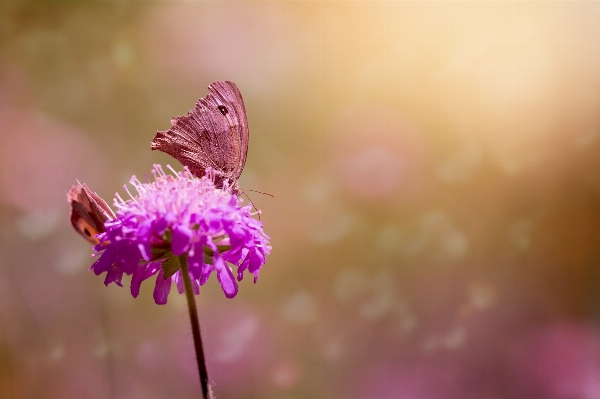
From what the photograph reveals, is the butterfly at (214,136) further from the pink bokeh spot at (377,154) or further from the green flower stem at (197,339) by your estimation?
the pink bokeh spot at (377,154)

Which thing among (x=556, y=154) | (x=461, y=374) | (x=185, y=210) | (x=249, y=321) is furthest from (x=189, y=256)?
(x=556, y=154)

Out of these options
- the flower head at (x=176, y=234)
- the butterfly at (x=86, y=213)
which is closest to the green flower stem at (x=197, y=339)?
the flower head at (x=176, y=234)

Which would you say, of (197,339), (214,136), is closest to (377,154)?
(214,136)

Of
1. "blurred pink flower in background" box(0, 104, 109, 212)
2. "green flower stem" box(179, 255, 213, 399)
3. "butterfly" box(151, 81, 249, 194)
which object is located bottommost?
"green flower stem" box(179, 255, 213, 399)

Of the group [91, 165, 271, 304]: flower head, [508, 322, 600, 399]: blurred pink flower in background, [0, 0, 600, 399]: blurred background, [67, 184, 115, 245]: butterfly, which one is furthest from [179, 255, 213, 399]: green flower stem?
[508, 322, 600, 399]: blurred pink flower in background

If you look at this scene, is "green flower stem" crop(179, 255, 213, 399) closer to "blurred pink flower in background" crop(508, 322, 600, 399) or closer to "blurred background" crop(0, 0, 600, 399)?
"blurred background" crop(0, 0, 600, 399)

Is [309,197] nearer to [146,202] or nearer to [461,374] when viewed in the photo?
[461,374]
